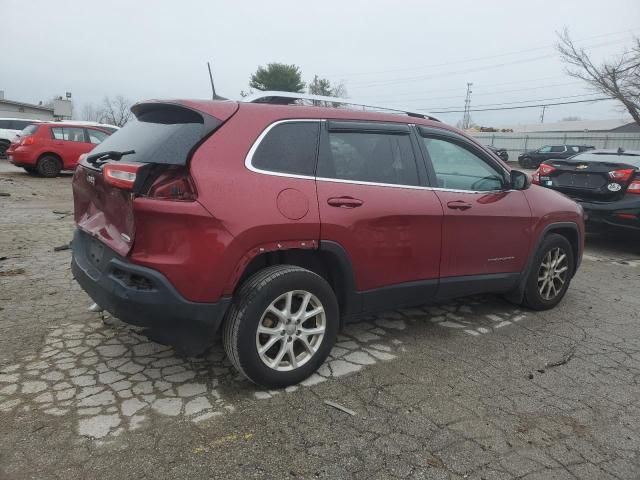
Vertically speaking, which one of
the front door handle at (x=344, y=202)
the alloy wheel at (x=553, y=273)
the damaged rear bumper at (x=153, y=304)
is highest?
the front door handle at (x=344, y=202)

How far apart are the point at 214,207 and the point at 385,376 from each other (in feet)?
5.09

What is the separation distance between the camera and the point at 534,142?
4325 cm

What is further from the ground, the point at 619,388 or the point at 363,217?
the point at 363,217

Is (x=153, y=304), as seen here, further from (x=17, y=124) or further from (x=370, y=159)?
(x=17, y=124)

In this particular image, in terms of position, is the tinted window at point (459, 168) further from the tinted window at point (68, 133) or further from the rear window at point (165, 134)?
the tinted window at point (68, 133)

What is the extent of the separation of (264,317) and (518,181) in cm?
256

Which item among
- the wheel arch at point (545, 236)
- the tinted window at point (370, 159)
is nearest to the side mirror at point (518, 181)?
the wheel arch at point (545, 236)

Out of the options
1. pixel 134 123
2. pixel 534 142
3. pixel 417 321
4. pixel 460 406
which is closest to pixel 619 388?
pixel 460 406

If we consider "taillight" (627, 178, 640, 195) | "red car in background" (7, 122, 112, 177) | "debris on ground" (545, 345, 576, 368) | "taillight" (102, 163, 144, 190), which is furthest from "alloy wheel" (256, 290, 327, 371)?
"red car in background" (7, 122, 112, 177)

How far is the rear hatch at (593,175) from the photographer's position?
681 centimetres

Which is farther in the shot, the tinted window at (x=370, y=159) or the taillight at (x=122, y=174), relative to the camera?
the tinted window at (x=370, y=159)

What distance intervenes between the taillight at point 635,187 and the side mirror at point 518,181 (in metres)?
3.58

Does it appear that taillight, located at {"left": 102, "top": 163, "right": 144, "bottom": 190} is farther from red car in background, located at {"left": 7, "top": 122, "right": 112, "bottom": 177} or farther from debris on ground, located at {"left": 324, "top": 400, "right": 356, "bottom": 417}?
red car in background, located at {"left": 7, "top": 122, "right": 112, "bottom": 177}

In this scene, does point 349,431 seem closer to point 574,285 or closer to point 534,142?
point 574,285
